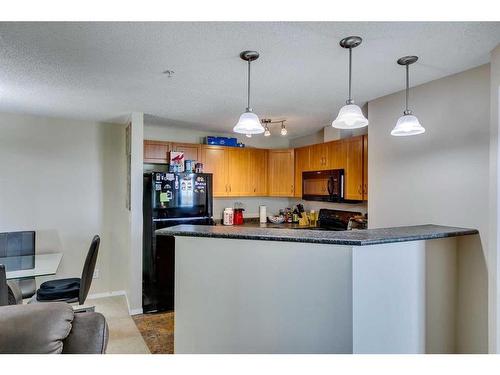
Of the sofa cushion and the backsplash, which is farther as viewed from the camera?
the backsplash

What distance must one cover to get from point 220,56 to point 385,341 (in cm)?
215

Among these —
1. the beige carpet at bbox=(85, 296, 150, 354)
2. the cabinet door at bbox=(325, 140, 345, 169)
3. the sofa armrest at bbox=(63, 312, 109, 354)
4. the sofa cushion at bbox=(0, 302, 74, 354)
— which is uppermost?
the cabinet door at bbox=(325, 140, 345, 169)

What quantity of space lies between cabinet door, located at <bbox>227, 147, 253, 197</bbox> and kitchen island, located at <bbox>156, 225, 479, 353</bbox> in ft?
8.44

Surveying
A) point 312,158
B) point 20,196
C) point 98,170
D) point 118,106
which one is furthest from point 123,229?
point 312,158

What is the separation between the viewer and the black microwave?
3.92 m

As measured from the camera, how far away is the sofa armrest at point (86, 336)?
117cm

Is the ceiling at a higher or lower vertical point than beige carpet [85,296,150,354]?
higher

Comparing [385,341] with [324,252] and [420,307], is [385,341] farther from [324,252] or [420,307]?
[324,252]

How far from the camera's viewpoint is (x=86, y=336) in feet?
3.93

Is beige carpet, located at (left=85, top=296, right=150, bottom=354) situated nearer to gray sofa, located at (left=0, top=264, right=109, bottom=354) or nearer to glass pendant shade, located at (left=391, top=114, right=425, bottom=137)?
gray sofa, located at (left=0, top=264, right=109, bottom=354)

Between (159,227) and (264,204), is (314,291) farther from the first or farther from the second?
(264,204)

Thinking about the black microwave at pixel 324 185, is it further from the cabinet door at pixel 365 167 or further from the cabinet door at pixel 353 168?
the cabinet door at pixel 365 167

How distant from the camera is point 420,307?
2074mm

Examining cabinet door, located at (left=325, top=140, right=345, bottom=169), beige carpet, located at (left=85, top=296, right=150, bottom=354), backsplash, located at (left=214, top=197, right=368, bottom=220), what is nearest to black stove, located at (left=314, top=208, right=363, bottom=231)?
backsplash, located at (left=214, top=197, right=368, bottom=220)
